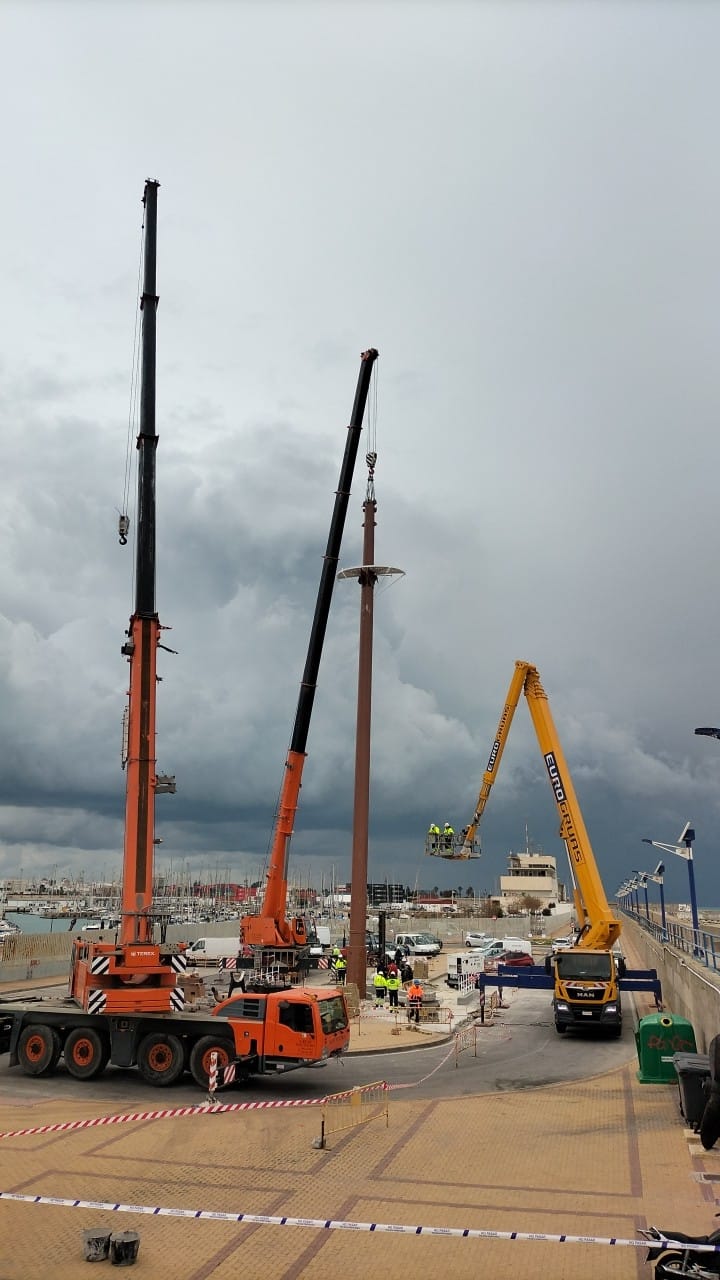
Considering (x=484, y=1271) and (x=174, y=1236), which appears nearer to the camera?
(x=484, y=1271)

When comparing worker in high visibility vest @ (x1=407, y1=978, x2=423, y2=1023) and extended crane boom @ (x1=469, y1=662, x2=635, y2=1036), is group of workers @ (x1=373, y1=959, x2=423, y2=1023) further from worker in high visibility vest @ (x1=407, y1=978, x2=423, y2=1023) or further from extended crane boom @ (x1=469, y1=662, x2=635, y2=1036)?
extended crane boom @ (x1=469, y1=662, x2=635, y2=1036)

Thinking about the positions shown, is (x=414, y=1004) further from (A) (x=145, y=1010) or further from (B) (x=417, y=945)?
(B) (x=417, y=945)

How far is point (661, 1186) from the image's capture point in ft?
39.8

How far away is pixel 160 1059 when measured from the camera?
18781 mm

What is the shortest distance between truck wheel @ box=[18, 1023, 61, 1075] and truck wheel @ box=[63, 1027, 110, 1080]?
0.28 m

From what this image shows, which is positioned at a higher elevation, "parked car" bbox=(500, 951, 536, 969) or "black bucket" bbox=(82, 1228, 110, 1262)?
"black bucket" bbox=(82, 1228, 110, 1262)

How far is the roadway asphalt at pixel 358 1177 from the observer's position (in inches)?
388

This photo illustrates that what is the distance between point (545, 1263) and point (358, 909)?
2427 centimetres

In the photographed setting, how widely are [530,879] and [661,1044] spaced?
126 metres

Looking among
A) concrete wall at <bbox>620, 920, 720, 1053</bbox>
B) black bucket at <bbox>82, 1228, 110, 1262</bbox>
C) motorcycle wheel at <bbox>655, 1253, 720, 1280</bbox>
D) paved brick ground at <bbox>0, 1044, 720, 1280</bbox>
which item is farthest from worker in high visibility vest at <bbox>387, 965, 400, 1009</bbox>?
motorcycle wheel at <bbox>655, 1253, 720, 1280</bbox>

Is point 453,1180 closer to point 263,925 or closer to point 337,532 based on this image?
point 263,925

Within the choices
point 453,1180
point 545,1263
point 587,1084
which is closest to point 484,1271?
point 545,1263

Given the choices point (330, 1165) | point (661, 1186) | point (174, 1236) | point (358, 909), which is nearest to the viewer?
point (174, 1236)

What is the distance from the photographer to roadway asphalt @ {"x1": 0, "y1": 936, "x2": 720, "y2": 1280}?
32.3 feet
